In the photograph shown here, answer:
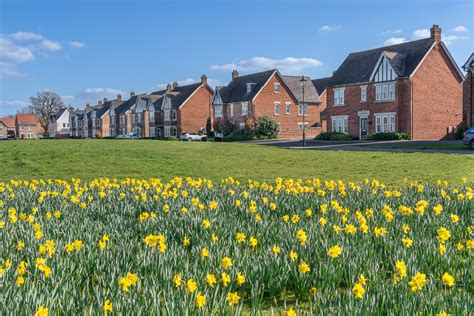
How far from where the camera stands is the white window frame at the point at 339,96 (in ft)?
180

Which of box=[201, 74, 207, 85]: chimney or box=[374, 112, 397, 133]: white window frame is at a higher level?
box=[201, 74, 207, 85]: chimney

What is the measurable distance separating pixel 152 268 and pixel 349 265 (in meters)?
1.91

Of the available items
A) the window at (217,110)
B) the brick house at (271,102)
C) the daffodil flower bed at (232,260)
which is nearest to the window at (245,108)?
the brick house at (271,102)

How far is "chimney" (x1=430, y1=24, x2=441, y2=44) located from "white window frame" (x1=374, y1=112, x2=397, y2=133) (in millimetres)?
8404

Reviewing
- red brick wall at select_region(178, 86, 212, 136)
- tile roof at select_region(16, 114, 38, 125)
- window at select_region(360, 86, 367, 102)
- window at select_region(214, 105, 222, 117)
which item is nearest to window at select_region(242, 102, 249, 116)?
window at select_region(214, 105, 222, 117)

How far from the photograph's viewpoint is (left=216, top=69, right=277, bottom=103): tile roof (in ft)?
217

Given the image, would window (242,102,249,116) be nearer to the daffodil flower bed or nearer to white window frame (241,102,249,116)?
white window frame (241,102,249,116)

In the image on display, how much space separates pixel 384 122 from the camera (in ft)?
164

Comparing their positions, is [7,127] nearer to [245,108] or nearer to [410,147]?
Answer: [245,108]

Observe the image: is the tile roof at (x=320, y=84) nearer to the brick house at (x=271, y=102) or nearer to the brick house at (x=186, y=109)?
the brick house at (x=271, y=102)

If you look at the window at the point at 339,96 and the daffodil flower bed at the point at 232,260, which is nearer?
the daffodil flower bed at the point at 232,260

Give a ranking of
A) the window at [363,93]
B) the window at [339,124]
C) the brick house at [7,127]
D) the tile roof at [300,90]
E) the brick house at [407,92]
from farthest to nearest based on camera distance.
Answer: the brick house at [7,127] → the tile roof at [300,90] → the window at [339,124] → the window at [363,93] → the brick house at [407,92]

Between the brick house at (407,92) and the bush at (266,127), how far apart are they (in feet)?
29.8

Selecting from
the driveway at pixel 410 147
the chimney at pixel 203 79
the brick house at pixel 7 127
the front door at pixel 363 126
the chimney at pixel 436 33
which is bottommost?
the driveway at pixel 410 147
